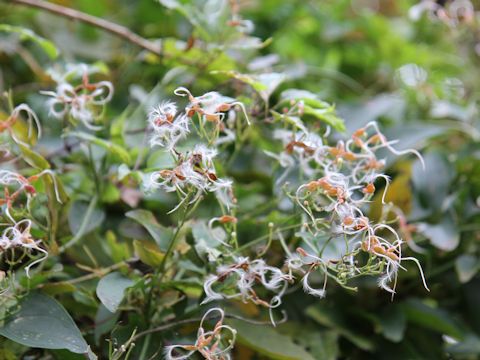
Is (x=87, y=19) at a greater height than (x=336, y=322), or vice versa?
(x=87, y=19)

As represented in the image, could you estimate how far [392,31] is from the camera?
0.97 meters

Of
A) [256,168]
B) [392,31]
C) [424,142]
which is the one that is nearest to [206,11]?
[256,168]

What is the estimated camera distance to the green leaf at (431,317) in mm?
612

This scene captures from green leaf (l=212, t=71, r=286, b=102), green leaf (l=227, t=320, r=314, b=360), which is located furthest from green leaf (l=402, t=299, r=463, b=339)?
green leaf (l=212, t=71, r=286, b=102)

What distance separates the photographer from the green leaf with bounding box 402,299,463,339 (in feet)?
2.01

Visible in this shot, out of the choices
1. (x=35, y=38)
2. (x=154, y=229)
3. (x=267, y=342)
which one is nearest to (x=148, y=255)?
(x=154, y=229)

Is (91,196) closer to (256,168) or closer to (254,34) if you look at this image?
(256,168)

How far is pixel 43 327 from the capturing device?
0.44 meters

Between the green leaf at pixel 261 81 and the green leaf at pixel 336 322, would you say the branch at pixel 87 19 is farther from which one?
the green leaf at pixel 336 322

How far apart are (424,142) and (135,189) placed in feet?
1.12

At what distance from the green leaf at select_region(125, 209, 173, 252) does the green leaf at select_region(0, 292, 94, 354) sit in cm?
8

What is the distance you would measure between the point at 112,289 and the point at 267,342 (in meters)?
0.15

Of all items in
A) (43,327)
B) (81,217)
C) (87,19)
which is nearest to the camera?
(43,327)

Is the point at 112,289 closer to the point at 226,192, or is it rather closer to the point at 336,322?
the point at 226,192
